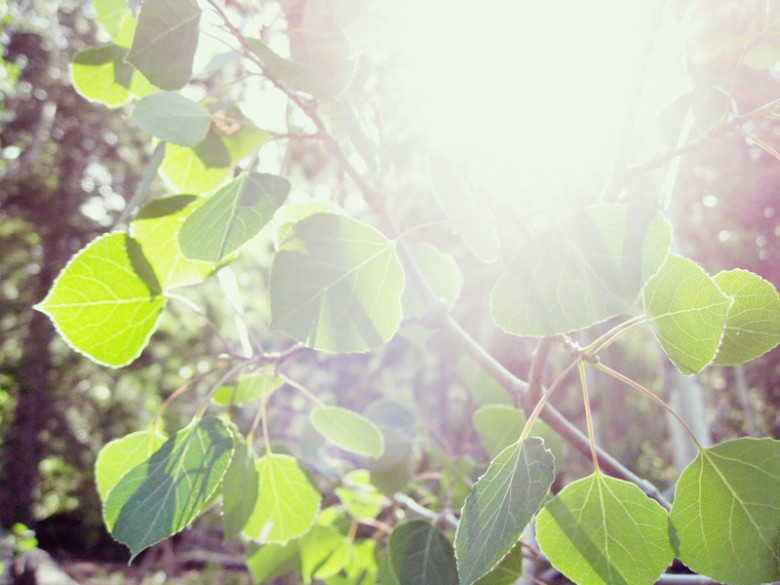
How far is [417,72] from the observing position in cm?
65

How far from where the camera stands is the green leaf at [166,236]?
490 millimetres

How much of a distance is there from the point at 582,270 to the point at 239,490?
36cm

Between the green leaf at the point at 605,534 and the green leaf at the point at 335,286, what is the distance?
167 mm

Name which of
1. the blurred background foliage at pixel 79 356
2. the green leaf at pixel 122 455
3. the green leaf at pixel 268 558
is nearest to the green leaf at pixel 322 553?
the green leaf at pixel 268 558

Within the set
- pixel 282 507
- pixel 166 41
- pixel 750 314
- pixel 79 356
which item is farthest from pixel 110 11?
pixel 79 356

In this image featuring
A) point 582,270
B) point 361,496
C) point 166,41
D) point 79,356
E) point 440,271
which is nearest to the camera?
point 582,270

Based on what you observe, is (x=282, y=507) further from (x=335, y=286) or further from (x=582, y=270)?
(x=582, y=270)

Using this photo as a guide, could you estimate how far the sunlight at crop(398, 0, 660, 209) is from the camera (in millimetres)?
408

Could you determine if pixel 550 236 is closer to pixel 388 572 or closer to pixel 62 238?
pixel 388 572

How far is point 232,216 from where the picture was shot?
0.44 metres

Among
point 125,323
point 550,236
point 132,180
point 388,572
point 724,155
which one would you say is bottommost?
point 132,180

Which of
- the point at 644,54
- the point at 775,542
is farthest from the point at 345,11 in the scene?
the point at 775,542

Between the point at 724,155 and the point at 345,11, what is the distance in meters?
3.08

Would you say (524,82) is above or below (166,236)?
above
